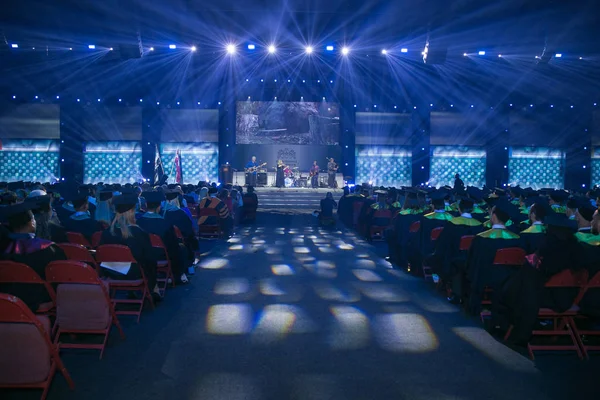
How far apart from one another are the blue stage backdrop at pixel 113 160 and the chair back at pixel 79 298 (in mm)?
22774

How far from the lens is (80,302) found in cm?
470

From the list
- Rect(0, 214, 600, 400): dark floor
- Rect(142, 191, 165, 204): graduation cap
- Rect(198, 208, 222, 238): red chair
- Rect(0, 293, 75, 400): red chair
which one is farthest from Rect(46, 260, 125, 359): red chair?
Rect(198, 208, 222, 238): red chair

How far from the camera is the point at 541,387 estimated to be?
14.0ft

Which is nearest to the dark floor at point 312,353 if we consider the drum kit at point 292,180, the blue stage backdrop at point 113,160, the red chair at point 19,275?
the red chair at point 19,275

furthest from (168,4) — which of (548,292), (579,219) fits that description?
→ (548,292)

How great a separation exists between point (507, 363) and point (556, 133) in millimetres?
24029

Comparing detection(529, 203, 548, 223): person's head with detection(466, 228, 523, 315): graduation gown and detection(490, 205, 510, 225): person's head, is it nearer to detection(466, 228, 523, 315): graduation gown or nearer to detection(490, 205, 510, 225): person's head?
detection(466, 228, 523, 315): graduation gown

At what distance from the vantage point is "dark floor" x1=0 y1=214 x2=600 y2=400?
417cm

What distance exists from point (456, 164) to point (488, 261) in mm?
22030

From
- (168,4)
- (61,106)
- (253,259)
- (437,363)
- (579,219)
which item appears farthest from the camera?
(61,106)

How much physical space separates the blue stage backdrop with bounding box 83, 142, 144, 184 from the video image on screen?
568 cm

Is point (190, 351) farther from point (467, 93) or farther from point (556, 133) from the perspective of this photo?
point (556, 133)

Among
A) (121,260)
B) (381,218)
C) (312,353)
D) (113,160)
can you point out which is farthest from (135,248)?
(113,160)

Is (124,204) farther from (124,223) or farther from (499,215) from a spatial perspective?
(499,215)
